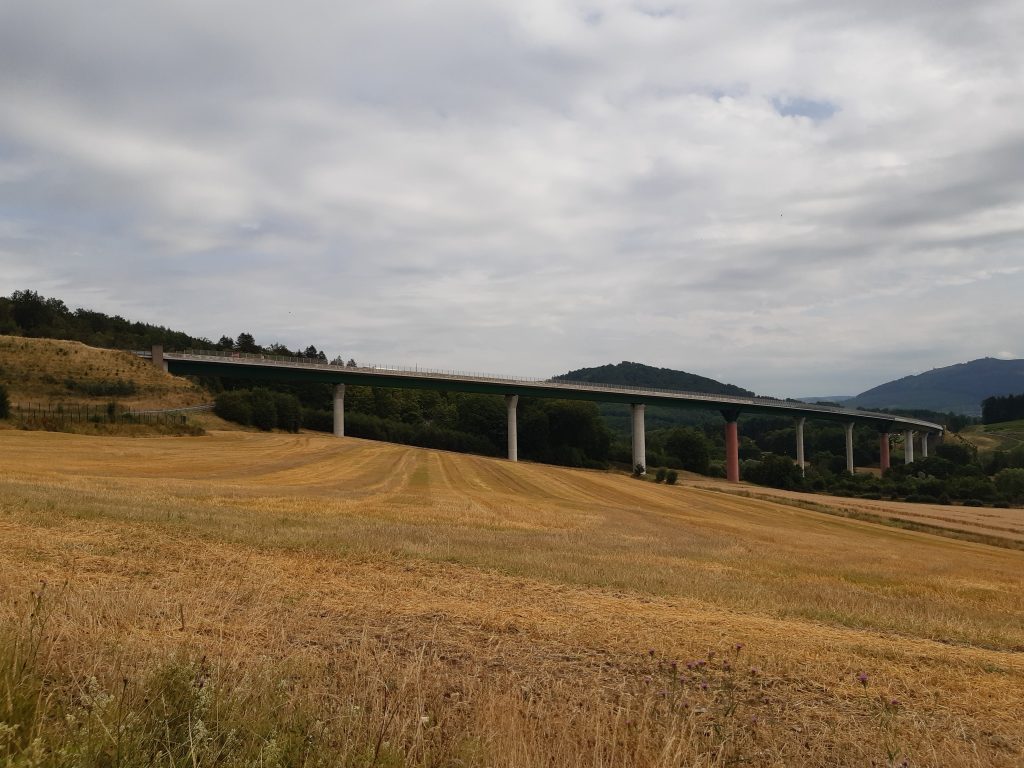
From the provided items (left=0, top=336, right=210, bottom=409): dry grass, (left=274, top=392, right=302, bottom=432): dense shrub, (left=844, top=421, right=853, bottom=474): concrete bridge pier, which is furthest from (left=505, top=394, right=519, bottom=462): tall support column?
(left=844, top=421, right=853, bottom=474): concrete bridge pier

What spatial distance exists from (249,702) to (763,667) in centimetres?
695

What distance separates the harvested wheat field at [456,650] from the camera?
18.1 ft

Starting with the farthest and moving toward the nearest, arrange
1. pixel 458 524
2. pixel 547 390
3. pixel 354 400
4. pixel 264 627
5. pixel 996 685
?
pixel 354 400 → pixel 547 390 → pixel 458 524 → pixel 996 685 → pixel 264 627

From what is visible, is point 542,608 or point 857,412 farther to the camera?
point 857,412

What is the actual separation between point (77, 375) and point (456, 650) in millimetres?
103711

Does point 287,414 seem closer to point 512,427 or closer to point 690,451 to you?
point 512,427

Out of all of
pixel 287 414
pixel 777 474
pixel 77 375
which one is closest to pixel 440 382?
pixel 287 414

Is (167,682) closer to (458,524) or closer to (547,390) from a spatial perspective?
(458,524)

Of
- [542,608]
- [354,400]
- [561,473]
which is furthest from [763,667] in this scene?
[354,400]

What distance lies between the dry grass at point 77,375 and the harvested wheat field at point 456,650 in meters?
75.0

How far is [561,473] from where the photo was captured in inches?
3521

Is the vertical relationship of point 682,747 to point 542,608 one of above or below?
above

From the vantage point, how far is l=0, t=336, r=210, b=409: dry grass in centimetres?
8869

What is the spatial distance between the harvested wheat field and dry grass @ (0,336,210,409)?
7500 centimetres
